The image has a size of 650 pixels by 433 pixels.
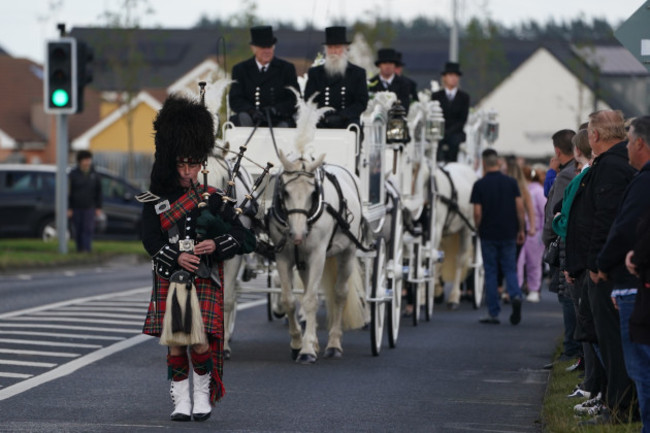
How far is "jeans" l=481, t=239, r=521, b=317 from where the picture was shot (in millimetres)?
17938

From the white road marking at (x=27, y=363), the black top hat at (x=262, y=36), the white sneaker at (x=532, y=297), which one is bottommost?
the white sneaker at (x=532, y=297)

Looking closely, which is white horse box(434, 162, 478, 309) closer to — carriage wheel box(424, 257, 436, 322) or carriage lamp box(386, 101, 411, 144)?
carriage wheel box(424, 257, 436, 322)

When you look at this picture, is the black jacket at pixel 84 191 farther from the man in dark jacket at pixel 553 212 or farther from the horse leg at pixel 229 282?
the man in dark jacket at pixel 553 212

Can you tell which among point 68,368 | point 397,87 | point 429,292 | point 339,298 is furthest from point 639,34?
point 397,87

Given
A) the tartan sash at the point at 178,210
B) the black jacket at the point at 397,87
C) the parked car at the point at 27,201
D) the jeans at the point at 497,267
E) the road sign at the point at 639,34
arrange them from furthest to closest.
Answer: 1. the parked car at the point at 27,201
2. the black jacket at the point at 397,87
3. the jeans at the point at 497,267
4. the road sign at the point at 639,34
5. the tartan sash at the point at 178,210

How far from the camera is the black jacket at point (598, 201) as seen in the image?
910cm

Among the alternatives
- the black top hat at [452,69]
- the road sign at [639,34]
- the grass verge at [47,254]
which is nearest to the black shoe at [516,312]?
the black top hat at [452,69]

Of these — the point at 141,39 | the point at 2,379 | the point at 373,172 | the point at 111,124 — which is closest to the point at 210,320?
the point at 2,379

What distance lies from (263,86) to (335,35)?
94cm

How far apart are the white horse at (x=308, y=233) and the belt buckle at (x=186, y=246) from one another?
374 centimetres

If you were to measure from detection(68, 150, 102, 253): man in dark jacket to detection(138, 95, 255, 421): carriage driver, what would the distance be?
18886mm

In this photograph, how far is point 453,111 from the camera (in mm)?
22172

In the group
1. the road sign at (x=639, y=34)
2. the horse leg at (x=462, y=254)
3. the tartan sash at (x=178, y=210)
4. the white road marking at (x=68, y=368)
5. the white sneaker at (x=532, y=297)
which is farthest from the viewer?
the white sneaker at (x=532, y=297)

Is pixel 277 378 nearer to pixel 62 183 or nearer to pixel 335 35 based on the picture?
pixel 335 35
